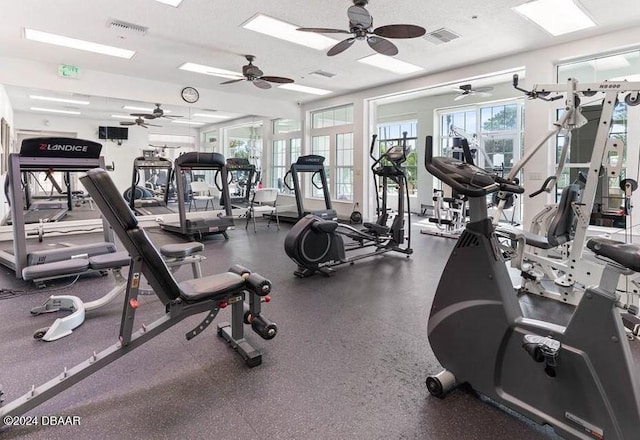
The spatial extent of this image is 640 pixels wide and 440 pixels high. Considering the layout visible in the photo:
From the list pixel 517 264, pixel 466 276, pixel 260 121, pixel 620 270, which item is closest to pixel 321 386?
pixel 466 276

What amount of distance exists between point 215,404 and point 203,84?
7453mm

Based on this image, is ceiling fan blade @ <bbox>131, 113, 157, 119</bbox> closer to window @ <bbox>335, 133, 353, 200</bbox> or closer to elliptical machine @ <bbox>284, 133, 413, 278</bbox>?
window @ <bbox>335, 133, 353, 200</bbox>

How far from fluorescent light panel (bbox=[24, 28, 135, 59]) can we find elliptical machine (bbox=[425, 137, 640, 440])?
5888mm

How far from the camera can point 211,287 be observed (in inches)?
84.9

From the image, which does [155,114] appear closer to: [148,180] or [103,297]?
[148,180]

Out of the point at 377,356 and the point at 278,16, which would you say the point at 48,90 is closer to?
the point at 278,16

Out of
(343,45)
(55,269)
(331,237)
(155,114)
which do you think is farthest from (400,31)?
(155,114)

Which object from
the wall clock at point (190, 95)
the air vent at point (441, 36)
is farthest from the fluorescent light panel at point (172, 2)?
the wall clock at point (190, 95)

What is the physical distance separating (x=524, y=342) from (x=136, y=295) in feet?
6.15

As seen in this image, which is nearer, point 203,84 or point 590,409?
point 590,409

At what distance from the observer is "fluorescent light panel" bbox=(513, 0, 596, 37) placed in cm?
425

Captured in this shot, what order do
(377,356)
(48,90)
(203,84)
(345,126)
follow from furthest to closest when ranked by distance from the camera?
1. (345,126)
2. (203,84)
3. (48,90)
4. (377,356)

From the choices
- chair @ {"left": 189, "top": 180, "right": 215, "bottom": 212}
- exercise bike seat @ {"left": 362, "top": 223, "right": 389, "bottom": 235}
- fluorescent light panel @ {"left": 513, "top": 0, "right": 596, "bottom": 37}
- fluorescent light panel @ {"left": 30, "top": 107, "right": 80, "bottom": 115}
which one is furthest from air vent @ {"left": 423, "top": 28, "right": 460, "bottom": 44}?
fluorescent light panel @ {"left": 30, "top": 107, "right": 80, "bottom": 115}

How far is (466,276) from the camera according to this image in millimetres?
1813
